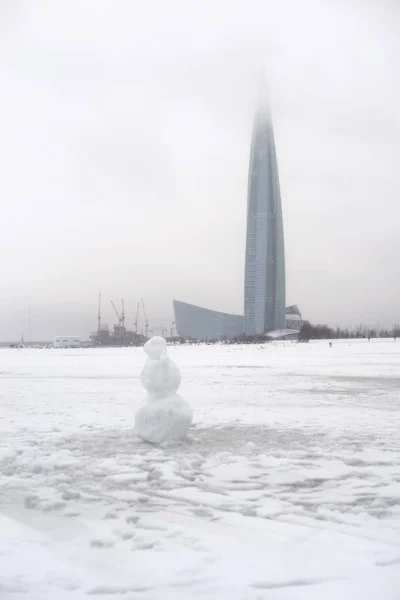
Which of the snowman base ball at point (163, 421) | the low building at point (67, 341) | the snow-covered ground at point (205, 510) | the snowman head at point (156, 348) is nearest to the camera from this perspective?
the snow-covered ground at point (205, 510)

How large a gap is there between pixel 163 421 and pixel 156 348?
1.40m

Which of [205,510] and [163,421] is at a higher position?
[163,421]

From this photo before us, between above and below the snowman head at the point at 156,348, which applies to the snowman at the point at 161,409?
below

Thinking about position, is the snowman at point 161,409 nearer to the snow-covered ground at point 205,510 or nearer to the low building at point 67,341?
the snow-covered ground at point 205,510

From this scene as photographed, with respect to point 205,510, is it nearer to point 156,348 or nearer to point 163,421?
point 163,421

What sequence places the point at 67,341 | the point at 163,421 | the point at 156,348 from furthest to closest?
the point at 67,341, the point at 156,348, the point at 163,421

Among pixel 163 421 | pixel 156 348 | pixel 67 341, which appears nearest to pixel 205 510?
pixel 163 421

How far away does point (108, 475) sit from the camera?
728 centimetres

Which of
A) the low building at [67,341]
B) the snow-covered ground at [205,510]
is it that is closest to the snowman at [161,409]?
the snow-covered ground at [205,510]

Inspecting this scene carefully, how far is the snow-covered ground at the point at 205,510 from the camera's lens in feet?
13.6

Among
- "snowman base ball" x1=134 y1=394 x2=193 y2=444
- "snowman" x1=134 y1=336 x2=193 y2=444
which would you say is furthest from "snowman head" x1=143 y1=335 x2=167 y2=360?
"snowman base ball" x1=134 y1=394 x2=193 y2=444

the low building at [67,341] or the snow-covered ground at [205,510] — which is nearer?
the snow-covered ground at [205,510]

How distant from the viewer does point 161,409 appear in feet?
30.7

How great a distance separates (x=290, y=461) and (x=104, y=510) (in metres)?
3.21
